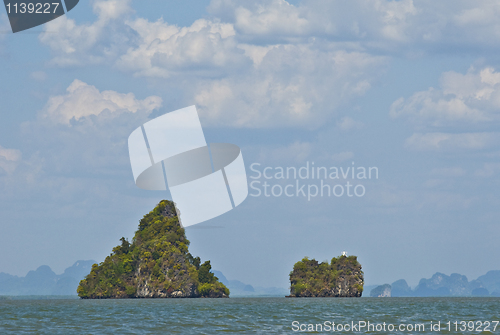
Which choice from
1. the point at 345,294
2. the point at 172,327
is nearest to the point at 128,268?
the point at 345,294

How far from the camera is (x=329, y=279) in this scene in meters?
191

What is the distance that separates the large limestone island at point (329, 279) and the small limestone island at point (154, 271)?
74.3ft

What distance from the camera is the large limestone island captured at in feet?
619

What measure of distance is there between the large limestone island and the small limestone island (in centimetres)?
2264

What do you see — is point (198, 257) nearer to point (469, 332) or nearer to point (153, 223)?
point (153, 223)

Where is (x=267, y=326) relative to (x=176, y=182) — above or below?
below

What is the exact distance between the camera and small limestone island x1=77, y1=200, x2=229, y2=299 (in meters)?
182

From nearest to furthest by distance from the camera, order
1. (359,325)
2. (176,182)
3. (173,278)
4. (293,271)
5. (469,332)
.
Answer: (469,332), (359,325), (176,182), (173,278), (293,271)

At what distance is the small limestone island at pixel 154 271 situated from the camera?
182m

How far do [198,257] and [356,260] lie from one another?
46.7 metres

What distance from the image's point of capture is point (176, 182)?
77.4 metres

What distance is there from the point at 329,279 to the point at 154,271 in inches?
2019

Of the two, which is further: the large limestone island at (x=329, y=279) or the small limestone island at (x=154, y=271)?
the large limestone island at (x=329, y=279)

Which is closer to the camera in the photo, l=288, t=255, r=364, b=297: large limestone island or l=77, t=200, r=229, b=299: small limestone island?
l=77, t=200, r=229, b=299: small limestone island
